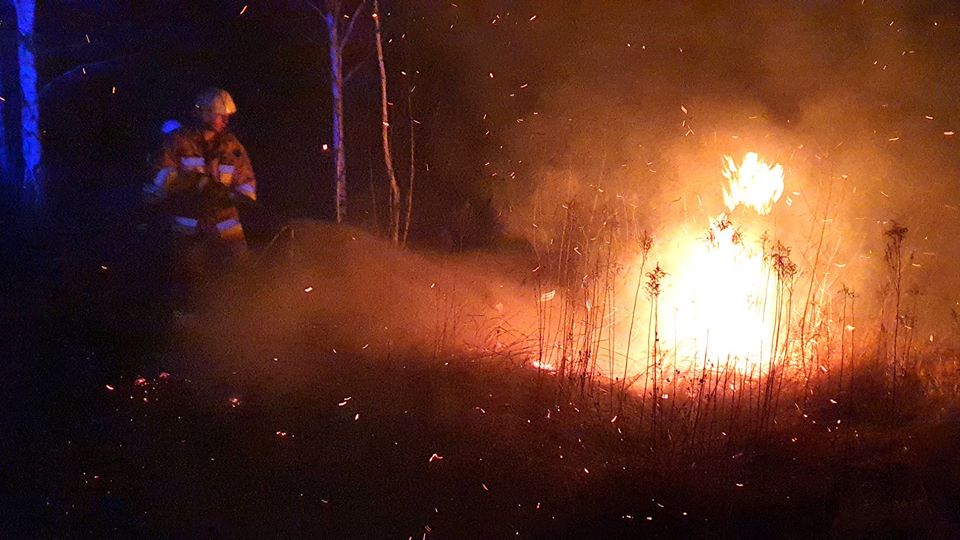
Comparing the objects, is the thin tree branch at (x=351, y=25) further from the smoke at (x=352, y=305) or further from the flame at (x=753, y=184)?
the flame at (x=753, y=184)

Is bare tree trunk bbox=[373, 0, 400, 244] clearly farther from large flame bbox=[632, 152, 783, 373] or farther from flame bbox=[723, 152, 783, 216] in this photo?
flame bbox=[723, 152, 783, 216]

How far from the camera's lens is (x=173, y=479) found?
4.35 meters

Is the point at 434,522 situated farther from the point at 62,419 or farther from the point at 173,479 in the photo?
the point at 62,419

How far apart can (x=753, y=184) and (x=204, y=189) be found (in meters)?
5.66

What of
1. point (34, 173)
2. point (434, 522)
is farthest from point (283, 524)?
point (34, 173)

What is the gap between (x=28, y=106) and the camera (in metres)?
11.3

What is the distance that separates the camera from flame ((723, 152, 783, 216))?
8000 millimetres

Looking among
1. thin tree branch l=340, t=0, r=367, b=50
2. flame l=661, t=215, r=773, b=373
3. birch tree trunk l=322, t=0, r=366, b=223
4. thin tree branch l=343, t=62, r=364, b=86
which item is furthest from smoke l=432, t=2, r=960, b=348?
birch tree trunk l=322, t=0, r=366, b=223

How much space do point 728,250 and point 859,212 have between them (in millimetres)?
1548

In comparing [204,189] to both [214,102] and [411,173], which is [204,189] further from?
[411,173]

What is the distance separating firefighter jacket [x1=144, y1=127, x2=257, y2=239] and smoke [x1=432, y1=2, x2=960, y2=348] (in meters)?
3.25

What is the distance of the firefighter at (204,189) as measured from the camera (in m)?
7.85

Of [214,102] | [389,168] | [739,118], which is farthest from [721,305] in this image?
[214,102]

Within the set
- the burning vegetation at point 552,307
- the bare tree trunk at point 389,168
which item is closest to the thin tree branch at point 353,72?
the burning vegetation at point 552,307
